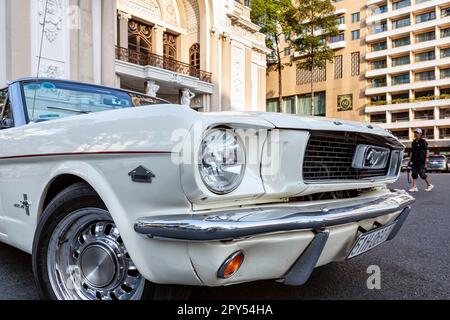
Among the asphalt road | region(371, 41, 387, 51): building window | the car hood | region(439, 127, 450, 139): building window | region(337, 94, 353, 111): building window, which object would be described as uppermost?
region(371, 41, 387, 51): building window

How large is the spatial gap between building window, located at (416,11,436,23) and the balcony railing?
3240 centimetres

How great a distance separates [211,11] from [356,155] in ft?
67.5

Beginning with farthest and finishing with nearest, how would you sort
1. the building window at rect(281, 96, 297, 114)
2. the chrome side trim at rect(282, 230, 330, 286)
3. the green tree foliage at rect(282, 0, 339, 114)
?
the building window at rect(281, 96, 297, 114) < the green tree foliage at rect(282, 0, 339, 114) < the chrome side trim at rect(282, 230, 330, 286)

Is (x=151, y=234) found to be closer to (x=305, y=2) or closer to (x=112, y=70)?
(x=112, y=70)

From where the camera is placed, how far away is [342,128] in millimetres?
2023

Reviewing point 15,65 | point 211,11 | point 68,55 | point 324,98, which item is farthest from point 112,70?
point 324,98

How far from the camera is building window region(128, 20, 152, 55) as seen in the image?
18.9 metres

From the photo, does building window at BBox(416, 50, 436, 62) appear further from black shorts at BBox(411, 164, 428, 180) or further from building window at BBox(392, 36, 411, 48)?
black shorts at BBox(411, 164, 428, 180)

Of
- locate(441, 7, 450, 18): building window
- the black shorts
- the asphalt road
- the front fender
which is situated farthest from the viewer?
locate(441, 7, 450, 18): building window

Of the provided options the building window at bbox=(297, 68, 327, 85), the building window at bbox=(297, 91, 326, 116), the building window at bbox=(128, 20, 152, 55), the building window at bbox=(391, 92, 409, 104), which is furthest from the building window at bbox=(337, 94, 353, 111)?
the building window at bbox=(128, 20, 152, 55)

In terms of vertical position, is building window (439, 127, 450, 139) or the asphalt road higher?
building window (439, 127, 450, 139)

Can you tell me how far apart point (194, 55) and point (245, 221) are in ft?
69.9

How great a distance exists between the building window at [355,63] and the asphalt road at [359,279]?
146ft

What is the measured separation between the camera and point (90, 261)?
1.92 m
